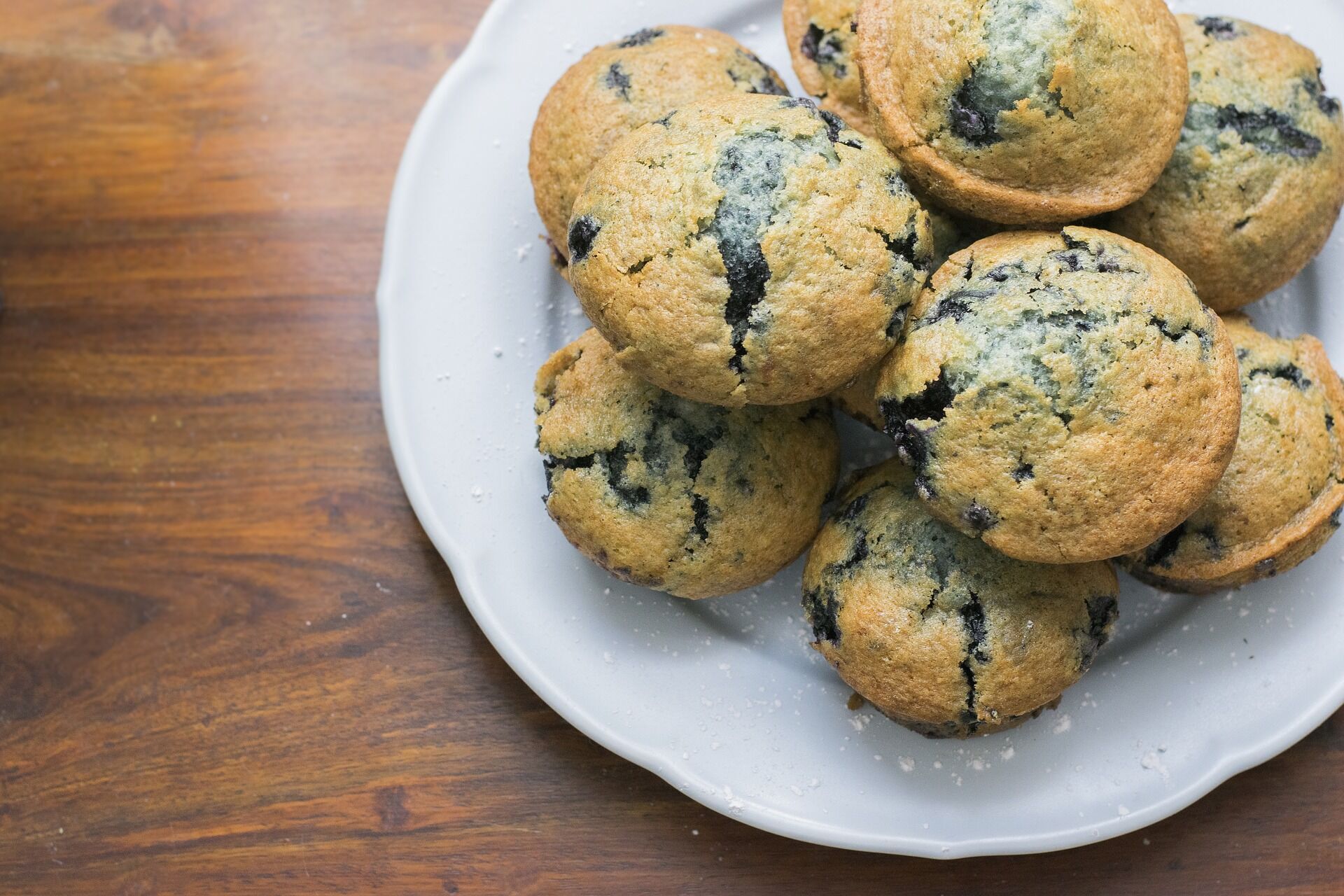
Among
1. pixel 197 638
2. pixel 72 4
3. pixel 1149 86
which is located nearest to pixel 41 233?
pixel 72 4

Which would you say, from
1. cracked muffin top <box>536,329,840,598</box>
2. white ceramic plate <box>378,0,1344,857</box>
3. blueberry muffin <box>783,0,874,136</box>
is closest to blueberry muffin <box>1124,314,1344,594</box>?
white ceramic plate <box>378,0,1344,857</box>

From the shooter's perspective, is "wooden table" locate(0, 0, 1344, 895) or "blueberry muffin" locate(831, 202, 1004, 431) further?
"wooden table" locate(0, 0, 1344, 895)

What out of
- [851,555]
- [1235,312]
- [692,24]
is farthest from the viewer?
[692,24]

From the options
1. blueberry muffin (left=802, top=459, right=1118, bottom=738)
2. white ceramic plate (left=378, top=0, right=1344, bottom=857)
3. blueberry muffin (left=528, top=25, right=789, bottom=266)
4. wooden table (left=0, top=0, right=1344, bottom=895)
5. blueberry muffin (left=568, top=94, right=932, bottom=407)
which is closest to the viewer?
blueberry muffin (left=568, top=94, right=932, bottom=407)

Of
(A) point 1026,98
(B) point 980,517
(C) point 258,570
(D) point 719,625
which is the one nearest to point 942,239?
(A) point 1026,98

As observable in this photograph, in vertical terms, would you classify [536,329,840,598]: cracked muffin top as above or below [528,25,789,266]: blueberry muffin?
below

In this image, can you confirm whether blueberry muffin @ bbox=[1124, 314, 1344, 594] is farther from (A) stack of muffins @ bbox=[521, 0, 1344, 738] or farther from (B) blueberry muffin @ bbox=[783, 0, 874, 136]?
(B) blueberry muffin @ bbox=[783, 0, 874, 136]

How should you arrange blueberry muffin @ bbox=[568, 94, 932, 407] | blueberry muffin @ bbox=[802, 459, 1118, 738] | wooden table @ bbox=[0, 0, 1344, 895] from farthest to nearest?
wooden table @ bbox=[0, 0, 1344, 895], blueberry muffin @ bbox=[802, 459, 1118, 738], blueberry muffin @ bbox=[568, 94, 932, 407]

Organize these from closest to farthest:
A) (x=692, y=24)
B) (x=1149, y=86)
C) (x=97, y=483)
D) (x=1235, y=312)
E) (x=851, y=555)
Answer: (x=1149, y=86), (x=851, y=555), (x=1235, y=312), (x=692, y=24), (x=97, y=483)

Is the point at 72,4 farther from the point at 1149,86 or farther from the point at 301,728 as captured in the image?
Answer: the point at 1149,86
